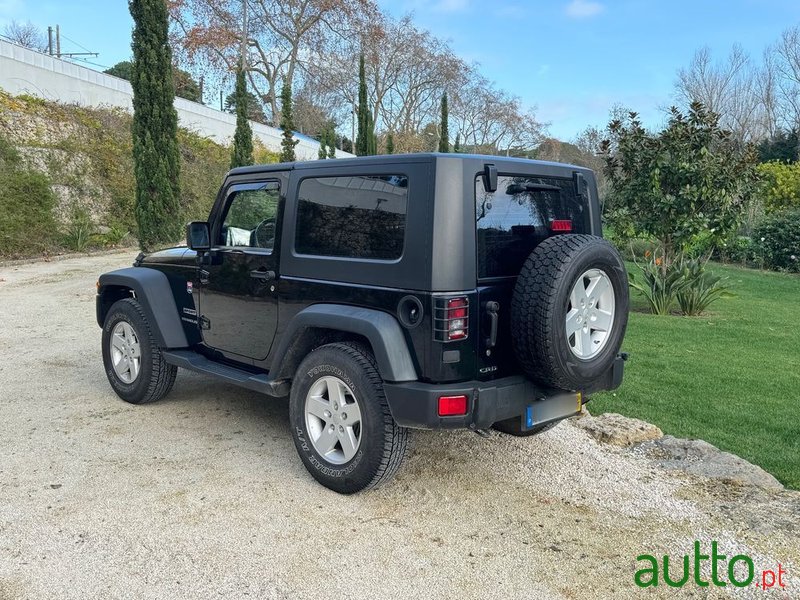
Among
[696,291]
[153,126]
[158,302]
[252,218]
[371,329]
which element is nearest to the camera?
[371,329]

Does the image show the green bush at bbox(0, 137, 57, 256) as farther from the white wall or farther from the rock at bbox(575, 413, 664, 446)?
the rock at bbox(575, 413, 664, 446)

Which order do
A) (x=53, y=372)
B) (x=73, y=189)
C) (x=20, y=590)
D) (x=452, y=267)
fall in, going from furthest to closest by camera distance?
(x=73, y=189) < (x=53, y=372) < (x=452, y=267) < (x=20, y=590)

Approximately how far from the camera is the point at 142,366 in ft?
17.0

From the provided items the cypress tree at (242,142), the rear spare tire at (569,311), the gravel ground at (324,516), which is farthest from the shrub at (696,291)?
the cypress tree at (242,142)

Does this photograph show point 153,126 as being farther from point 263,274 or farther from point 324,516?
point 324,516

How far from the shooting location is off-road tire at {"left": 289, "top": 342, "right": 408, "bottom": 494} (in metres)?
3.53

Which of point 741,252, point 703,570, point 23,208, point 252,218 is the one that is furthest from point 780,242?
point 23,208

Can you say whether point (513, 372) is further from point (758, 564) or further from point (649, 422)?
point (649, 422)

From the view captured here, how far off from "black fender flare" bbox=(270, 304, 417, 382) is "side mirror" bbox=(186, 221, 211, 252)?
1.20 meters

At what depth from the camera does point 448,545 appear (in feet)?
10.7

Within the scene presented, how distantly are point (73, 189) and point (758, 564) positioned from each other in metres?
18.2

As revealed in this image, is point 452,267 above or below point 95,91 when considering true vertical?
below

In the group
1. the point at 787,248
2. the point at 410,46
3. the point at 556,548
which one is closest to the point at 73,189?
the point at 556,548

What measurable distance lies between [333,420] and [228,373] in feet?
3.58
